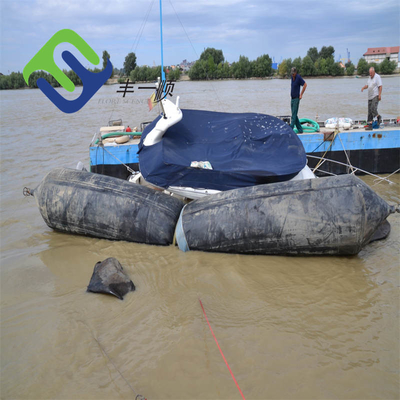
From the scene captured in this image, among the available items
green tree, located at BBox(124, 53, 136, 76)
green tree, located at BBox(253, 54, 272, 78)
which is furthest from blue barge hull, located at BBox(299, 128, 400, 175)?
green tree, located at BBox(253, 54, 272, 78)

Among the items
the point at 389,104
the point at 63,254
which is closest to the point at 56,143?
the point at 63,254

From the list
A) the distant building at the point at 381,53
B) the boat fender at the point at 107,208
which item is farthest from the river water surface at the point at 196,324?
the distant building at the point at 381,53

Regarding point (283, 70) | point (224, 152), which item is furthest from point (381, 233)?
point (283, 70)

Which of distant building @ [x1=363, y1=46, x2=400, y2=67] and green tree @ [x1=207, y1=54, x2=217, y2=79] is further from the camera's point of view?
distant building @ [x1=363, y1=46, x2=400, y2=67]

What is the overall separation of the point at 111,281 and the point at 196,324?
1224 mm

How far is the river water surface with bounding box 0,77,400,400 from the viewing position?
10.2 feet

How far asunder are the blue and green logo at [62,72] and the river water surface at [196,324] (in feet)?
8.95

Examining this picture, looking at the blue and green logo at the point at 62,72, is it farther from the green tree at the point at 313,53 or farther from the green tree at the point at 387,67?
the green tree at the point at 313,53

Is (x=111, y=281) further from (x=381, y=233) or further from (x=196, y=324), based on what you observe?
(x=381, y=233)

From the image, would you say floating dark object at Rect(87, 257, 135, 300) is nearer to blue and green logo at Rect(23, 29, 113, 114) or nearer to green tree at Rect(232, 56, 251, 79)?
blue and green logo at Rect(23, 29, 113, 114)

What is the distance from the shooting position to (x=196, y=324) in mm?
3789

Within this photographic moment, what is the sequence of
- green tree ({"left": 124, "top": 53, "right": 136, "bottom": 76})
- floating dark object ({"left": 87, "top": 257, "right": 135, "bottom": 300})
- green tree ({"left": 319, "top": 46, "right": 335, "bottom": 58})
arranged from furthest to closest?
green tree ({"left": 319, "top": 46, "right": 335, "bottom": 58}) → green tree ({"left": 124, "top": 53, "right": 136, "bottom": 76}) → floating dark object ({"left": 87, "top": 257, "right": 135, "bottom": 300})

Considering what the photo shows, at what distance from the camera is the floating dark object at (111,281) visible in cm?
433

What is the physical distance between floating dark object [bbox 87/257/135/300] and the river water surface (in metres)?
0.09
